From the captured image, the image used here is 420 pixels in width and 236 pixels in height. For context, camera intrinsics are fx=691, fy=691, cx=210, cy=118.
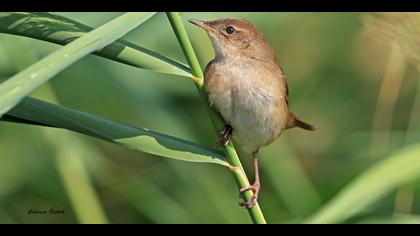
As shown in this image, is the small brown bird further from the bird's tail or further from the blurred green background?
the blurred green background

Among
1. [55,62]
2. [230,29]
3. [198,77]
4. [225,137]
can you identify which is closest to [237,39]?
[230,29]

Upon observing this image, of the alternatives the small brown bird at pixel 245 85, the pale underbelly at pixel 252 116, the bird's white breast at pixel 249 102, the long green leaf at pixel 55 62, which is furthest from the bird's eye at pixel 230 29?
the long green leaf at pixel 55 62

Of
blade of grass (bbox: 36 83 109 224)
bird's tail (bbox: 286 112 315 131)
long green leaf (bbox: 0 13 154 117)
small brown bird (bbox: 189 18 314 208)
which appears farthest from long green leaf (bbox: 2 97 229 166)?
bird's tail (bbox: 286 112 315 131)

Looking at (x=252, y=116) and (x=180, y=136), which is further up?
(x=252, y=116)

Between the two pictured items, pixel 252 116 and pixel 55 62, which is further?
pixel 252 116

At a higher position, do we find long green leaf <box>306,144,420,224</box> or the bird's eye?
the bird's eye

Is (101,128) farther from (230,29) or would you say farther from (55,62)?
(230,29)
